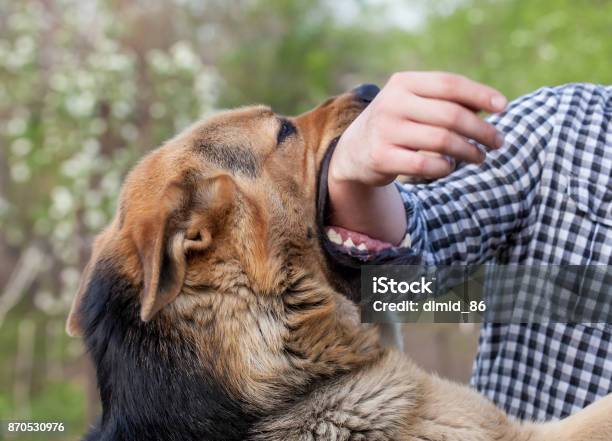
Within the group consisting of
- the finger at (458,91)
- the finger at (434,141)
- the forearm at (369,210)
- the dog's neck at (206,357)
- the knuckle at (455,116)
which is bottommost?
the dog's neck at (206,357)

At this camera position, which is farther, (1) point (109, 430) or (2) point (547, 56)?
(2) point (547, 56)

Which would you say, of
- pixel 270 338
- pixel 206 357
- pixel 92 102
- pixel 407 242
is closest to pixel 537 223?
pixel 407 242

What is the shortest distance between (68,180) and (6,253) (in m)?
2.10

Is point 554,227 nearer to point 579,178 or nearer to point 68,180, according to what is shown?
point 579,178

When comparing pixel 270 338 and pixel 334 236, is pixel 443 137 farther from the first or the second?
pixel 270 338

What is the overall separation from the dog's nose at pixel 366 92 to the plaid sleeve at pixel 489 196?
0.35 metres

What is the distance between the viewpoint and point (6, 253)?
796 centimetres

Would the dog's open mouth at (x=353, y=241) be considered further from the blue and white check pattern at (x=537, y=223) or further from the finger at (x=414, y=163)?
the finger at (x=414, y=163)

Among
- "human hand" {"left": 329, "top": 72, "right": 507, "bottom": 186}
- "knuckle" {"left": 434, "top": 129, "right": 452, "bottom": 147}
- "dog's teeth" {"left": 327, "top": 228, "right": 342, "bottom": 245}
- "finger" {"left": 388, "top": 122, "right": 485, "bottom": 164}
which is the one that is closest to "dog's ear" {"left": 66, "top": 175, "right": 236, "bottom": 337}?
"dog's teeth" {"left": 327, "top": 228, "right": 342, "bottom": 245}

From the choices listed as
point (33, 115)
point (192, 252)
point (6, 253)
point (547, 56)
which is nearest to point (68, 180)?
point (33, 115)

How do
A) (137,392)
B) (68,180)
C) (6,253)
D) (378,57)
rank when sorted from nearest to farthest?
(137,392), (68,180), (6,253), (378,57)

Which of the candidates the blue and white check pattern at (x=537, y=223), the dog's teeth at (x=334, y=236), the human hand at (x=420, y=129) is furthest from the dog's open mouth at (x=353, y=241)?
the human hand at (x=420, y=129)

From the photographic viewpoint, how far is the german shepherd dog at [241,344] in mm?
2078

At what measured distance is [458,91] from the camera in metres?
1.66
